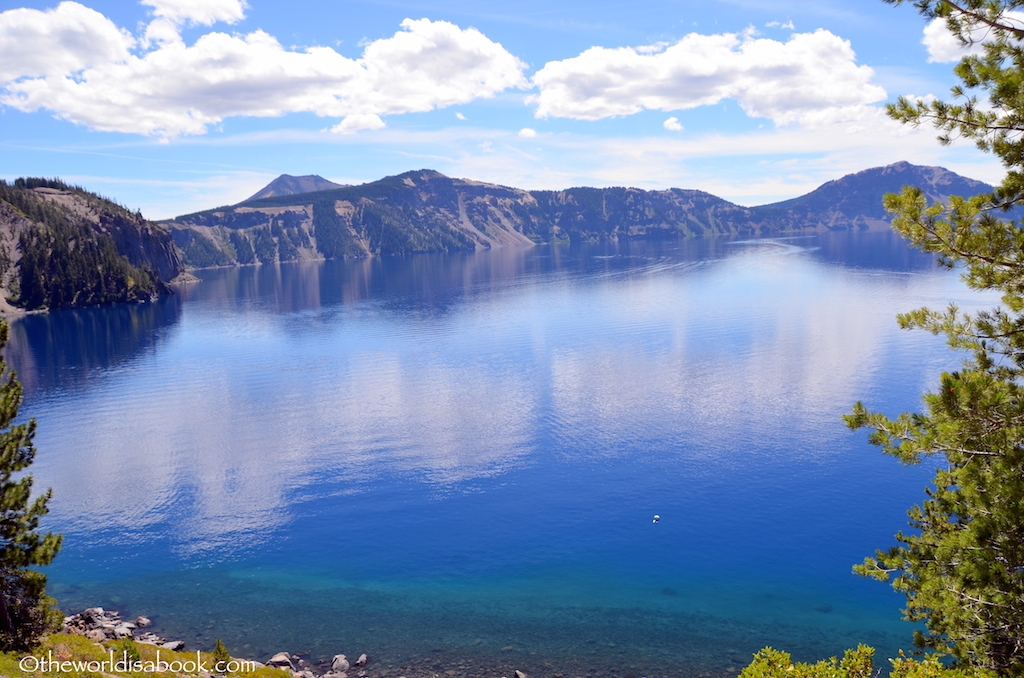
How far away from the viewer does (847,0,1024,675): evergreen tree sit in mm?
18891

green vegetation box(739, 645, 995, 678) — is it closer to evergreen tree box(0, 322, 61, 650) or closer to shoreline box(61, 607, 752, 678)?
shoreline box(61, 607, 752, 678)

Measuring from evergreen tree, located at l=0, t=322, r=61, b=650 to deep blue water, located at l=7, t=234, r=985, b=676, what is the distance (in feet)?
50.4

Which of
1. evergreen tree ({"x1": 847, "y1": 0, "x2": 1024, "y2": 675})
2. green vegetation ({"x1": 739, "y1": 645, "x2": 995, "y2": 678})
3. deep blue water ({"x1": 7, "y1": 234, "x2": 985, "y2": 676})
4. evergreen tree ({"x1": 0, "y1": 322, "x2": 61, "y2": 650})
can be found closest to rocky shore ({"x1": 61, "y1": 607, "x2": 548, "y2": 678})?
deep blue water ({"x1": 7, "y1": 234, "x2": 985, "y2": 676})

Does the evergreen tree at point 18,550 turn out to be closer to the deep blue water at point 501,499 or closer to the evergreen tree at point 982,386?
the deep blue water at point 501,499

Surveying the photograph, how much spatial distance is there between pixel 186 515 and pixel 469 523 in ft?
99.9

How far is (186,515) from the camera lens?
6700cm

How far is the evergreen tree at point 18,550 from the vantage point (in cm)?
3169

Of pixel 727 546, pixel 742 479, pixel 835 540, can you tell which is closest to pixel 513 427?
pixel 742 479

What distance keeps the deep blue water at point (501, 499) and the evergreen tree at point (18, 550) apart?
1536 cm

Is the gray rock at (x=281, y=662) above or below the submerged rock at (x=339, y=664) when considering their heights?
above

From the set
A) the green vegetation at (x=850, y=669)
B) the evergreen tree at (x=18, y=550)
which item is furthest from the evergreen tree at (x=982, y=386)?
the evergreen tree at (x=18, y=550)

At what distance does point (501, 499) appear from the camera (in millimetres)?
68250

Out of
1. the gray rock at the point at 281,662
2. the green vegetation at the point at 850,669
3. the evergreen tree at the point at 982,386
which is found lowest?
the gray rock at the point at 281,662

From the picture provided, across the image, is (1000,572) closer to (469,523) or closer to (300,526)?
(469,523)
